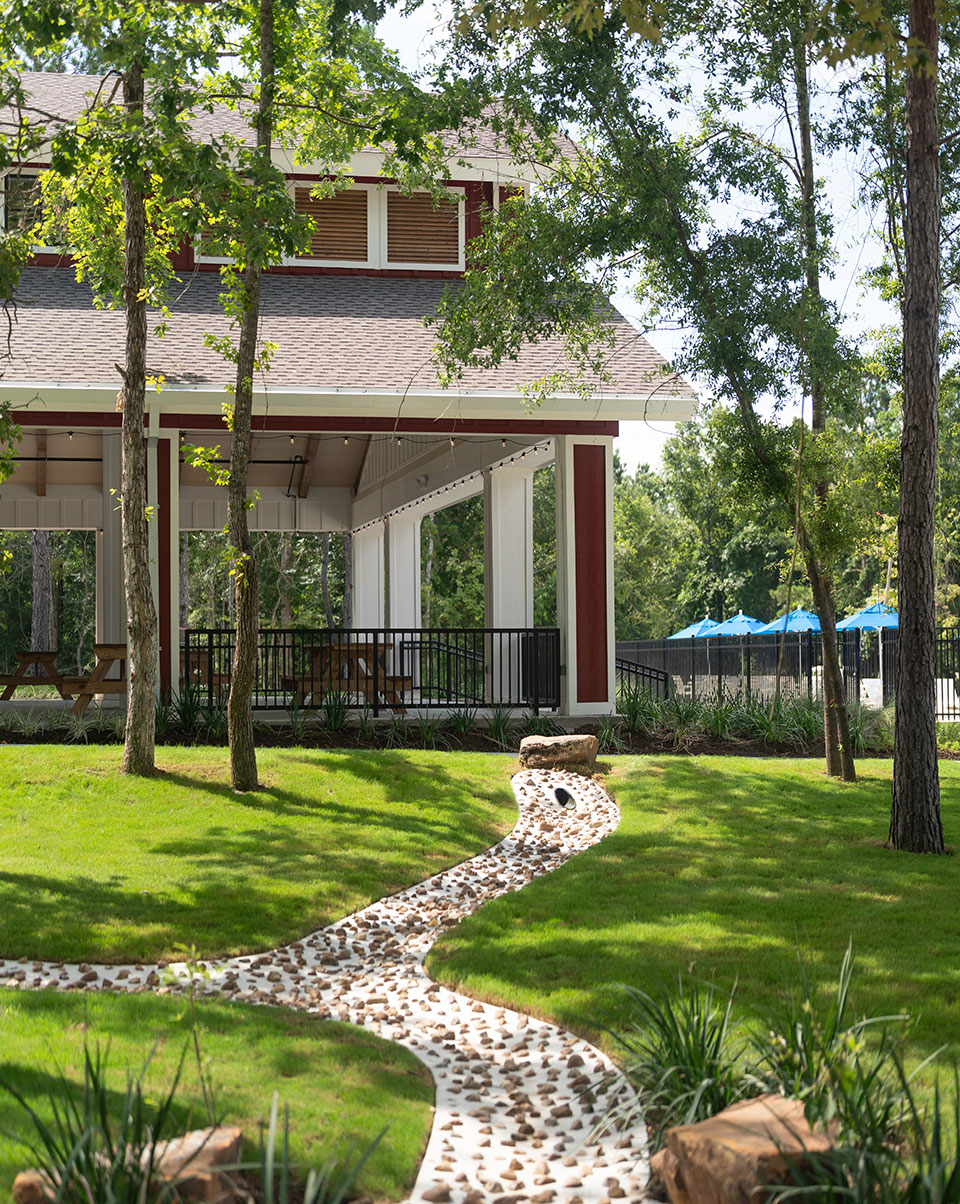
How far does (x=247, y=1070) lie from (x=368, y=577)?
16.4m

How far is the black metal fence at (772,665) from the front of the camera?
727 inches

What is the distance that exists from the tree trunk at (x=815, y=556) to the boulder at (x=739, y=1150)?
745 cm

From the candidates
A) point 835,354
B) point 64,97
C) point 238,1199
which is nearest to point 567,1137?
point 238,1199

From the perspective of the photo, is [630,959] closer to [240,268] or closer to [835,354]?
[835,354]

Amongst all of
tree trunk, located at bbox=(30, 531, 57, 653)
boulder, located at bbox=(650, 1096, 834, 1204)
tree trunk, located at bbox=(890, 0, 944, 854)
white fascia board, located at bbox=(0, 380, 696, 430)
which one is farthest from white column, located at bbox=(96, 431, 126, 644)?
tree trunk, located at bbox=(30, 531, 57, 653)

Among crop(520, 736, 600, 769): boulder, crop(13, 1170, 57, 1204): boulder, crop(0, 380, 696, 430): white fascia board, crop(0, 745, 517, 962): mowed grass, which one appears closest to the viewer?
crop(13, 1170, 57, 1204): boulder

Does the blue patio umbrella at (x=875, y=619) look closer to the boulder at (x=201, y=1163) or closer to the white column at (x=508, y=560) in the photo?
the white column at (x=508, y=560)

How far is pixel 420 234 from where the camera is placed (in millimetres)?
16047

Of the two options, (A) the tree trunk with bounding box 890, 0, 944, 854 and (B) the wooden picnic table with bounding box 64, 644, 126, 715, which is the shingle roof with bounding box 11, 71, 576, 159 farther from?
(A) the tree trunk with bounding box 890, 0, 944, 854

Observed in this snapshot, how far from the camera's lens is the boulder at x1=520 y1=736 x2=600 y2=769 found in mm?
11258

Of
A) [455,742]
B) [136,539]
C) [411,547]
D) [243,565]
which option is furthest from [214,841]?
[411,547]

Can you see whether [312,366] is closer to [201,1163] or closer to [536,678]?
[536,678]

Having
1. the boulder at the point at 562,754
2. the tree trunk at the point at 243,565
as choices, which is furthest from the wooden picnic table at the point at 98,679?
the boulder at the point at 562,754

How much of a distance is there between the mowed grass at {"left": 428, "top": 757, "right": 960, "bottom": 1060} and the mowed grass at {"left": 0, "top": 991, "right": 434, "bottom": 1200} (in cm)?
100
